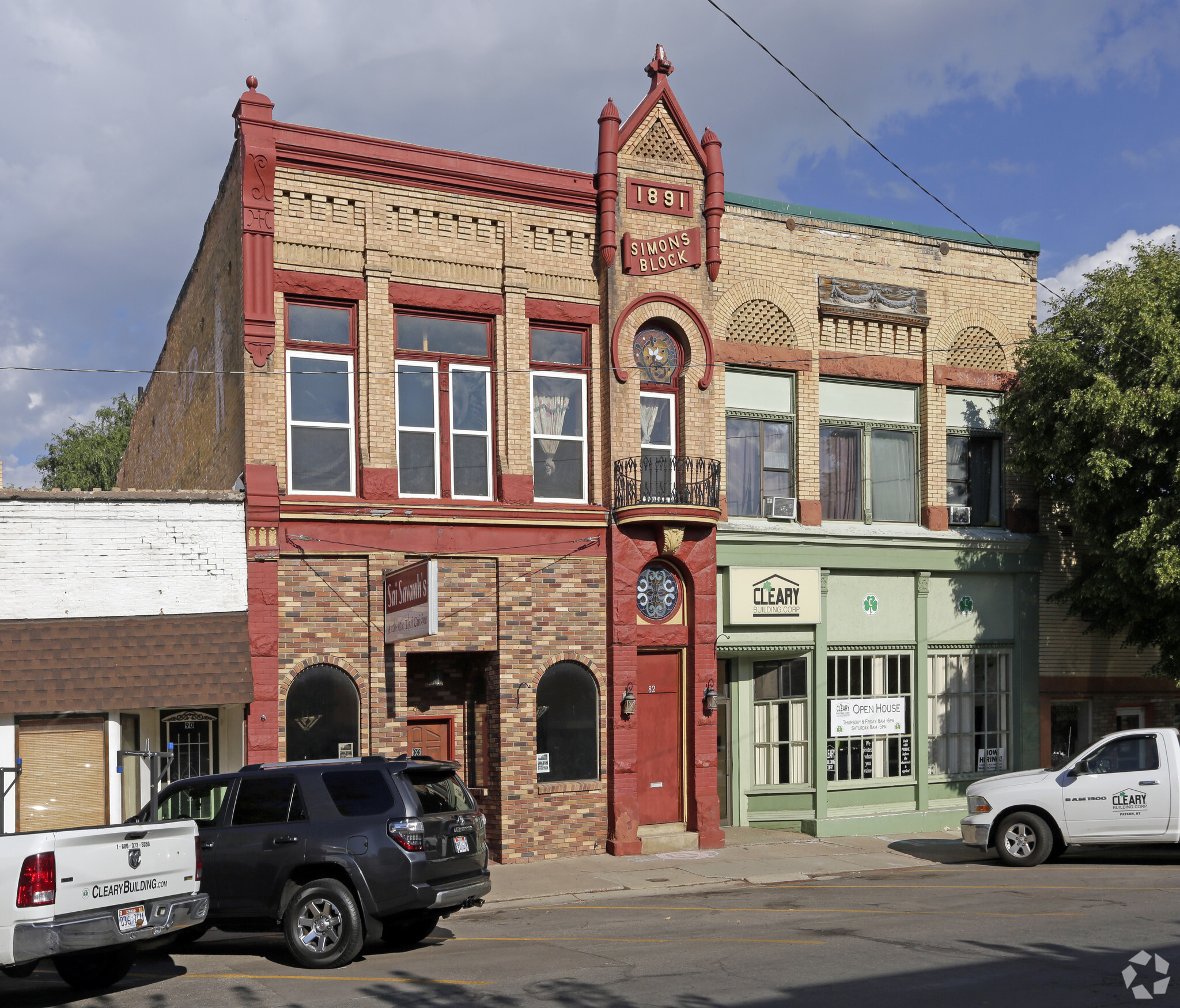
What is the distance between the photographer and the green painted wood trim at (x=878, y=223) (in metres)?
21.3

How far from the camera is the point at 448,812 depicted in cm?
1161

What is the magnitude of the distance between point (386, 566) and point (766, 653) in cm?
707

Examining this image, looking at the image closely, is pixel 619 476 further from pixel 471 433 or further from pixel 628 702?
pixel 628 702

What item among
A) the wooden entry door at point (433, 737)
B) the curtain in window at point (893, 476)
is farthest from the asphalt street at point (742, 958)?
→ the curtain in window at point (893, 476)

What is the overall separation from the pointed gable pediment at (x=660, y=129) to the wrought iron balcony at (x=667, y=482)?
501 cm

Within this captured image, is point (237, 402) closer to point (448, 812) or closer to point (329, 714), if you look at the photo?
point (329, 714)

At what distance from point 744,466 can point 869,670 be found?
440cm

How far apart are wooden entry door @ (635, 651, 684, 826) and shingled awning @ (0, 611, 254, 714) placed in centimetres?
637

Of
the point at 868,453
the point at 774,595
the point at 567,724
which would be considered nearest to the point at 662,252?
the point at 868,453

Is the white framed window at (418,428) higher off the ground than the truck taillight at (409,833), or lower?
higher

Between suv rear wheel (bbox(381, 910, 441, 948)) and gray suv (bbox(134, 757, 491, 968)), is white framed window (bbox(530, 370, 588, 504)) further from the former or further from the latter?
suv rear wheel (bbox(381, 910, 441, 948))

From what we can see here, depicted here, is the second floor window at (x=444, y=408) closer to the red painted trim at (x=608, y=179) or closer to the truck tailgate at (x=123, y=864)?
the red painted trim at (x=608, y=179)

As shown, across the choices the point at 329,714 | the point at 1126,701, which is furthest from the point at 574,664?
the point at 1126,701

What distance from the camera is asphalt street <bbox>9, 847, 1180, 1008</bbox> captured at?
30.6 ft
